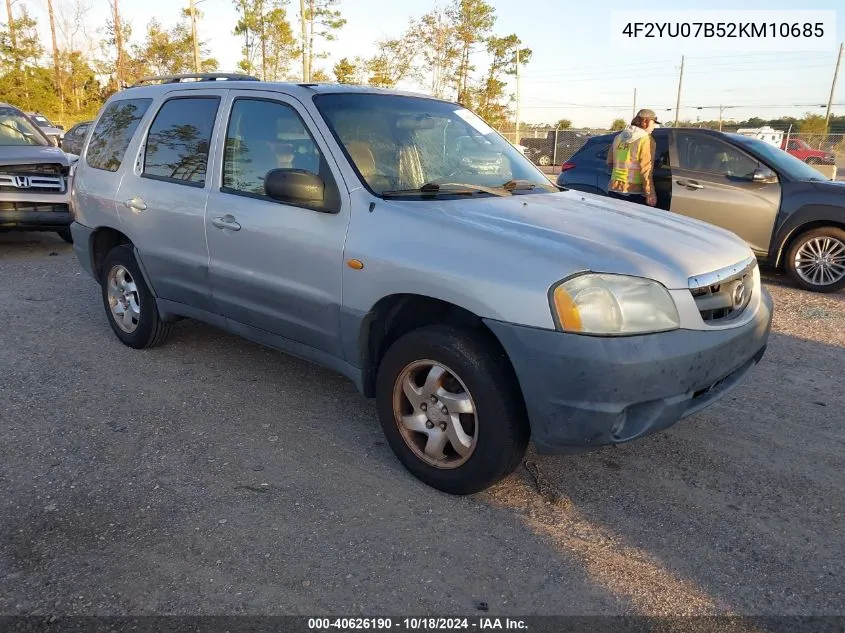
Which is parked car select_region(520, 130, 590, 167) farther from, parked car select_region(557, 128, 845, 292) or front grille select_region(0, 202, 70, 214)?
front grille select_region(0, 202, 70, 214)

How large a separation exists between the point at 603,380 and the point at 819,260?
5744 mm

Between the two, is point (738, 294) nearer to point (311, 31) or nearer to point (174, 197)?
point (174, 197)

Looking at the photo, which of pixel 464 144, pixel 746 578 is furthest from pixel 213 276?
pixel 746 578

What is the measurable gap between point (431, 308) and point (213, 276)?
5.16 feet

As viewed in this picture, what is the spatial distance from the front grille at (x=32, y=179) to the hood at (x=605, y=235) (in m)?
7.26

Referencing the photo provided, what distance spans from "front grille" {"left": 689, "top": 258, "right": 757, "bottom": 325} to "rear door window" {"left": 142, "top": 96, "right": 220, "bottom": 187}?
2858mm

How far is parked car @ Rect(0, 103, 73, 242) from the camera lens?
8336mm

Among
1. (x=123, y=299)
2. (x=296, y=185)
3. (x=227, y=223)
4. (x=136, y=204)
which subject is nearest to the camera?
(x=296, y=185)

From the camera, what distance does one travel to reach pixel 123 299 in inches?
200

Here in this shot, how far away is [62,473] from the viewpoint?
3.29 metres

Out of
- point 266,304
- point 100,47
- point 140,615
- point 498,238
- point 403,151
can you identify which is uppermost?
point 100,47

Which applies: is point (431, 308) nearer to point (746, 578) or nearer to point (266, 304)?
point (266, 304)

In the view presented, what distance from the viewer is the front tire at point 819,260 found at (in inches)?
276

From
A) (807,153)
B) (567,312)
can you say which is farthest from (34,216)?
(807,153)
